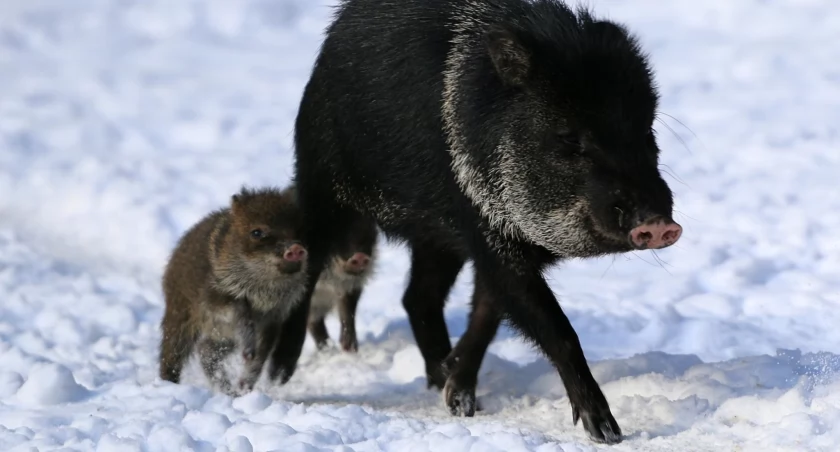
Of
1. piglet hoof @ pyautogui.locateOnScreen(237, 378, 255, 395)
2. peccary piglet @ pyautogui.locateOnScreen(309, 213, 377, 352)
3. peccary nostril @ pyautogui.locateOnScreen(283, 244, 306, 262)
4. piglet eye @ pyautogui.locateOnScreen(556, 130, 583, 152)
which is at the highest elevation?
piglet eye @ pyautogui.locateOnScreen(556, 130, 583, 152)

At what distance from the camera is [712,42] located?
545 inches

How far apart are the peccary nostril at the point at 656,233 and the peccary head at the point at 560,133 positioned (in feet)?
0.18

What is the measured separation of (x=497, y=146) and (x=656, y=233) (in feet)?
2.98

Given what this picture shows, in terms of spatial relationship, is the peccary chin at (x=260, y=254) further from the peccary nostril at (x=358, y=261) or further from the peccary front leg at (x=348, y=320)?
the peccary front leg at (x=348, y=320)

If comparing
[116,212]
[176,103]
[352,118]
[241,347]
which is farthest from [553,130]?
[176,103]

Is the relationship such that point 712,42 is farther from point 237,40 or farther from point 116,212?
point 116,212

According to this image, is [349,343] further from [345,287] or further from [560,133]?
[560,133]

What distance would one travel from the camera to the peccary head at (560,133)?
15.6 feet

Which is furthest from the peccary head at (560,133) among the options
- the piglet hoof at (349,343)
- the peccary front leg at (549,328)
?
the piglet hoof at (349,343)

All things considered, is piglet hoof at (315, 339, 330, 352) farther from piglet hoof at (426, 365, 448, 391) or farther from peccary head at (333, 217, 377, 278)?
piglet hoof at (426, 365, 448, 391)

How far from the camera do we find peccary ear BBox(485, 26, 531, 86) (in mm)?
5031

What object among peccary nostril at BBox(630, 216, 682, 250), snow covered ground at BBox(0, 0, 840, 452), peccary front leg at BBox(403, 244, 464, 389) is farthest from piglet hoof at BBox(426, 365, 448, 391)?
peccary nostril at BBox(630, 216, 682, 250)

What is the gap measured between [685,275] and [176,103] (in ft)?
19.7

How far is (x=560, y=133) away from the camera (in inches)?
194
